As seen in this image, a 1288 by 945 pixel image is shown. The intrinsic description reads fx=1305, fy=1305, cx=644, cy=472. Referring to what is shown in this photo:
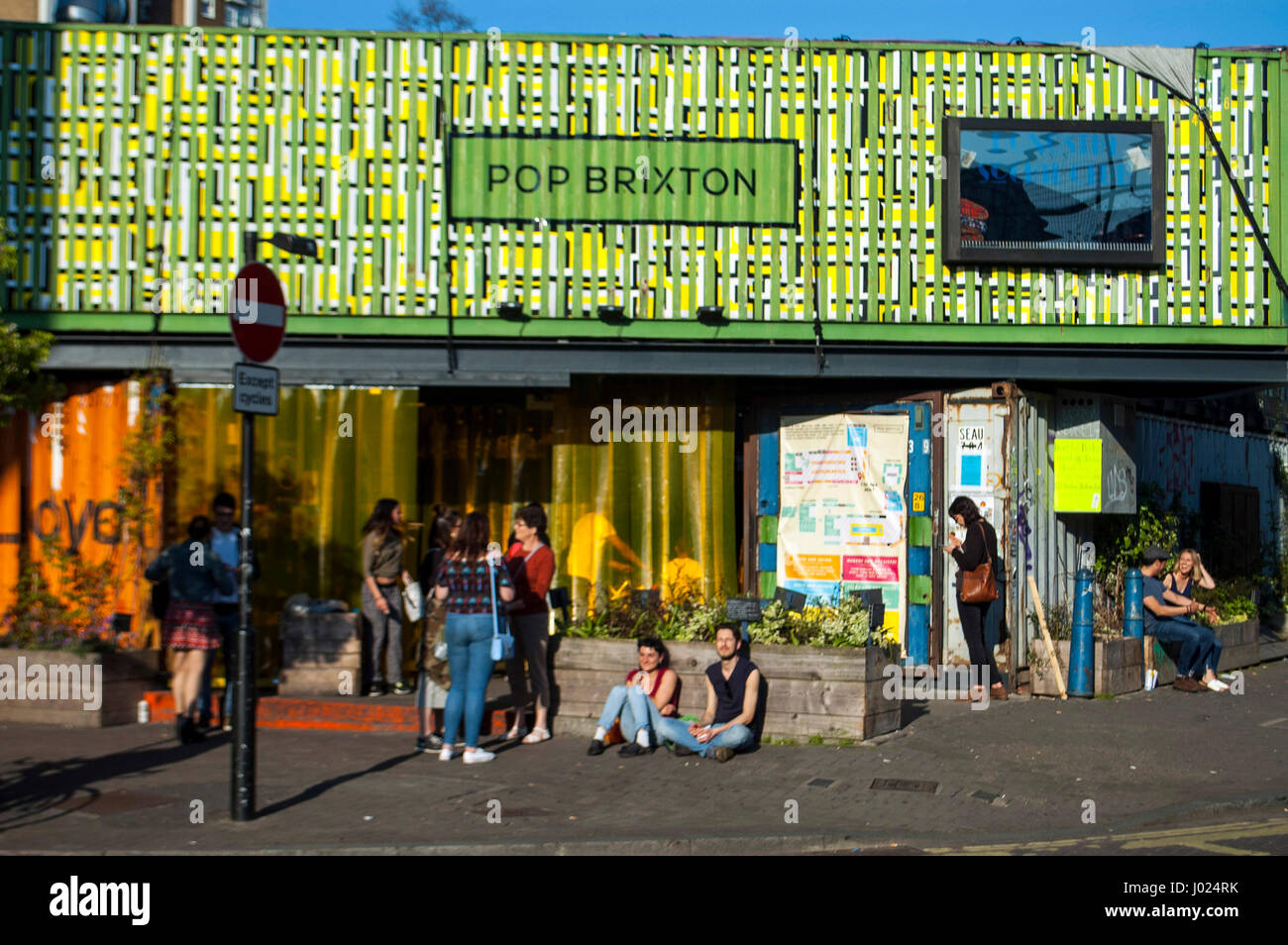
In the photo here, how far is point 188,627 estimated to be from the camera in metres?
10.7

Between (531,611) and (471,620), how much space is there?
1025 mm

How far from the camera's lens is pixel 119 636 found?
40.4 feet

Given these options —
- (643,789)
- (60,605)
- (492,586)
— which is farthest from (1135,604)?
(60,605)

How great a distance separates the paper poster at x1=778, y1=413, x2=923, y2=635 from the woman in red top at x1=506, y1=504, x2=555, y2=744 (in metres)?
3.60

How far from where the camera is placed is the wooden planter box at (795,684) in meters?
10.5

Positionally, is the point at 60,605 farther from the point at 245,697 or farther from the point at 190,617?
the point at 245,697

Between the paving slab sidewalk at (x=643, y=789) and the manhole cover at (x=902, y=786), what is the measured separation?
1cm

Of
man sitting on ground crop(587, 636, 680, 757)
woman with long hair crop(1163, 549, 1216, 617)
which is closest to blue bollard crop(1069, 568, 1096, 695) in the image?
woman with long hair crop(1163, 549, 1216, 617)

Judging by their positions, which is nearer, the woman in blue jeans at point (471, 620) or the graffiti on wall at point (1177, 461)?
the woman in blue jeans at point (471, 620)

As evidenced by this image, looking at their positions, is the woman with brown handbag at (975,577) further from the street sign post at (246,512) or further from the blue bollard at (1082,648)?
the street sign post at (246,512)

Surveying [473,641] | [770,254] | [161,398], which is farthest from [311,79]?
[473,641]

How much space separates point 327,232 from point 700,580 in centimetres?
533

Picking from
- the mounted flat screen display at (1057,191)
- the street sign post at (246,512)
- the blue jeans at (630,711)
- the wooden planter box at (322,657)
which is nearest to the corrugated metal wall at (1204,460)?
the mounted flat screen display at (1057,191)

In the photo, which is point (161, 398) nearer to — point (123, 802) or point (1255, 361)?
point (123, 802)
